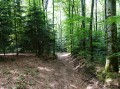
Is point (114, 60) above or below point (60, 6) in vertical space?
below

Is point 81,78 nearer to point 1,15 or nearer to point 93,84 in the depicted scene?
point 93,84

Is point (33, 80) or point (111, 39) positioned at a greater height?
point (111, 39)

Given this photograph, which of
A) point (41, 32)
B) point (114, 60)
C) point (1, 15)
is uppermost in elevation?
point (1, 15)

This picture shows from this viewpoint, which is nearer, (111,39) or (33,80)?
(111,39)

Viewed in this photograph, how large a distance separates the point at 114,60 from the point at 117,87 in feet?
6.14

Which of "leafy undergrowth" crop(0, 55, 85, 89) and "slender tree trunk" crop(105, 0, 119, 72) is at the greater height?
"slender tree trunk" crop(105, 0, 119, 72)

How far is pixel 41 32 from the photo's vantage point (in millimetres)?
18422

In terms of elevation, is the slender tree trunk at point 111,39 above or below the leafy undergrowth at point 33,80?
above

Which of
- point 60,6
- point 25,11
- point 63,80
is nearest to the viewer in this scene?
point 63,80

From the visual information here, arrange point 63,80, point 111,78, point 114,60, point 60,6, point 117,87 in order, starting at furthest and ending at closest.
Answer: point 60,6 < point 63,80 < point 114,60 < point 111,78 < point 117,87

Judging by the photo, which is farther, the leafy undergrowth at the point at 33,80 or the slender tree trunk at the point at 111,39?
the slender tree trunk at the point at 111,39

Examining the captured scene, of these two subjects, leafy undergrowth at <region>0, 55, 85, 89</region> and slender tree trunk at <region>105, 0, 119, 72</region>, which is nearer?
leafy undergrowth at <region>0, 55, 85, 89</region>

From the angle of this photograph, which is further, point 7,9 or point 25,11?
point 25,11

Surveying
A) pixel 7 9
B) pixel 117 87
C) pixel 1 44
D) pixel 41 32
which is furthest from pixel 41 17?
pixel 117 87
